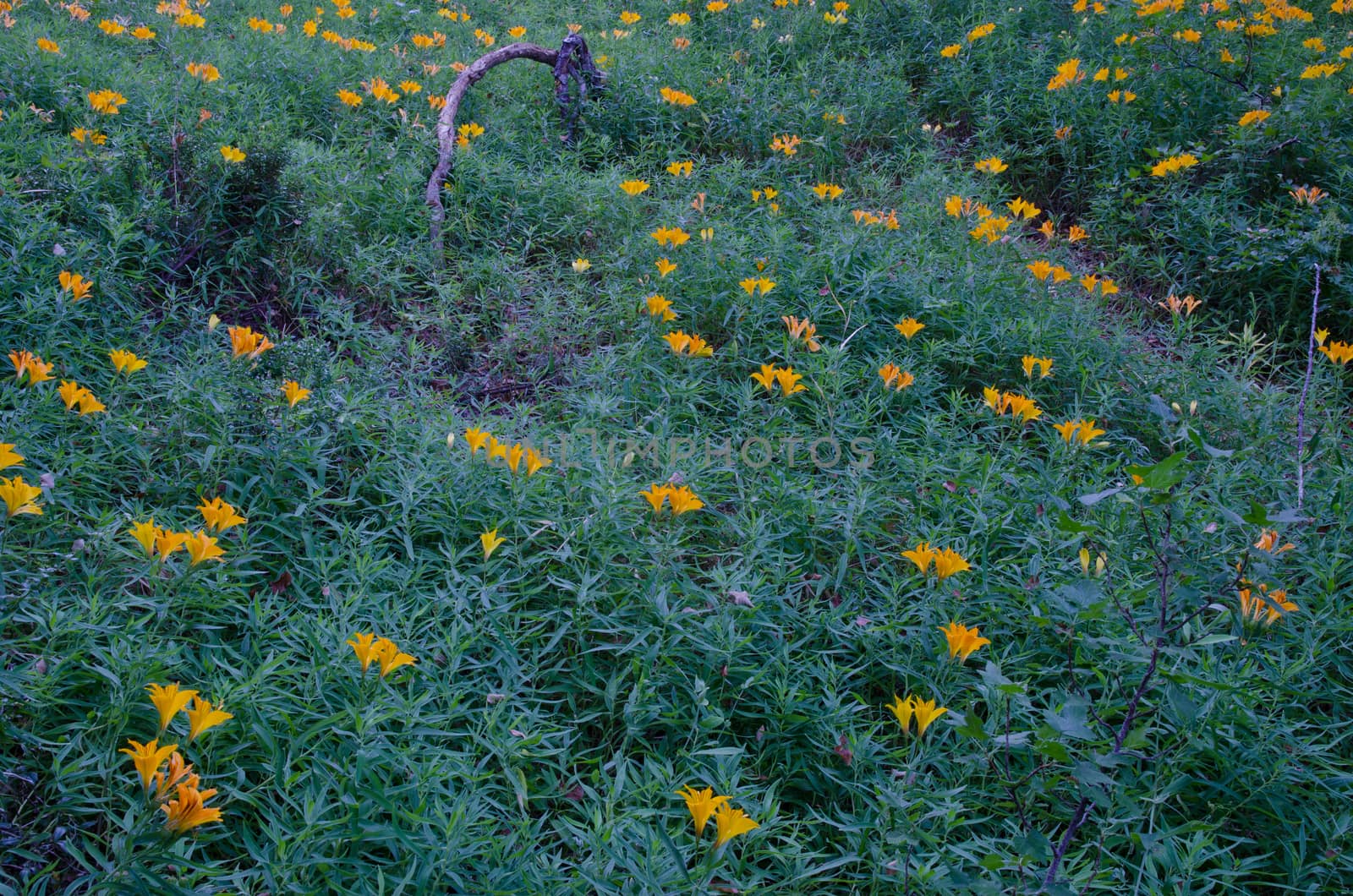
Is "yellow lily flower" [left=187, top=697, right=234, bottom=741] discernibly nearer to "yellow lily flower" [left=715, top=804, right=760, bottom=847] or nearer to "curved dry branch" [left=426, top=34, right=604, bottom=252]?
"yellow lily flower" [left=715, top=804, right=760, bottom=847]

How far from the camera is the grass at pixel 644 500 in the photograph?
1.74 metres

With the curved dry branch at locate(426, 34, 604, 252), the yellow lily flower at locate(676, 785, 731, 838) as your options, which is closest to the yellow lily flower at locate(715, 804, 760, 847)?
the yellow lily flower at locate(676, 785, 731, 838)

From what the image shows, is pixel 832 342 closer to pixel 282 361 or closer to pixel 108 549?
pixel 282 361

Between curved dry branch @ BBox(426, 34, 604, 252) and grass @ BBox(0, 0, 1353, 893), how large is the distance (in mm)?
129

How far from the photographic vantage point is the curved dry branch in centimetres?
418

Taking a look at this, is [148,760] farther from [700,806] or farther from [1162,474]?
[1162,474]

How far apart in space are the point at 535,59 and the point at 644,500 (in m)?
3.40

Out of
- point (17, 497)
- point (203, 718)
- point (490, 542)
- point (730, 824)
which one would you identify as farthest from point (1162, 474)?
point (17, 497)

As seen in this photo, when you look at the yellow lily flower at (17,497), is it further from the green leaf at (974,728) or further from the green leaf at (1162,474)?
the green leaf at (1162,474)

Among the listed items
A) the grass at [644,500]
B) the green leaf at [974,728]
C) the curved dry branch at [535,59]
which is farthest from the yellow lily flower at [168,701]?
the curved dry branch at [535,59]

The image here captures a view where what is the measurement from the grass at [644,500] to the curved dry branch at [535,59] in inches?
5.1

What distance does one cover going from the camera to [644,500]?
258 cm

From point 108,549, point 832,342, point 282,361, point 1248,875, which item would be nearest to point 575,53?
point 832,342

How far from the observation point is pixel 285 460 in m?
2.50
